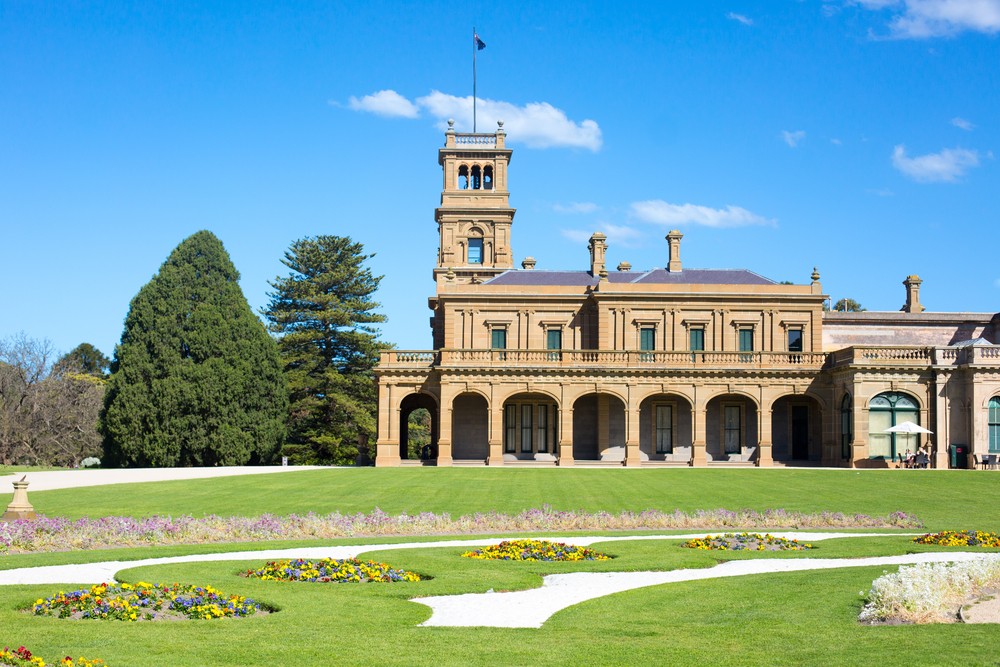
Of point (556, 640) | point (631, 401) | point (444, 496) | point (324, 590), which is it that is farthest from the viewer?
point (631, 401)

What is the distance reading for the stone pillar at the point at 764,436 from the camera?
5538cm

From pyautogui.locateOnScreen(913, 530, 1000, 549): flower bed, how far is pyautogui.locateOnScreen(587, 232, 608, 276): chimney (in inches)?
1673

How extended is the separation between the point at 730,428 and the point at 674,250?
11.2 m

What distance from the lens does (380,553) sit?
2019 cm

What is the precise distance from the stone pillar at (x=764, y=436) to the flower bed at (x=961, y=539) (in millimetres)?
32939

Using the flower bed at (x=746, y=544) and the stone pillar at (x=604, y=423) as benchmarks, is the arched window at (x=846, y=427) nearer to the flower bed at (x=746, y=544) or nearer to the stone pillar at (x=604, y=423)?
the stone pillar at (x=604, y=423)

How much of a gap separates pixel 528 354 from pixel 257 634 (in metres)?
44.3

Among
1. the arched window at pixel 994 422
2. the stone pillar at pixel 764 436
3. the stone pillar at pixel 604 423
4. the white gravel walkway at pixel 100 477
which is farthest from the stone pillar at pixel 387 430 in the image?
the arched window at pixel 994 422

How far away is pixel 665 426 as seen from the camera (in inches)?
2304

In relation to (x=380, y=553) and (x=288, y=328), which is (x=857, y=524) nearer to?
(x=380, y=553)

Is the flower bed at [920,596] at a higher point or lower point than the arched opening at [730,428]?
lower

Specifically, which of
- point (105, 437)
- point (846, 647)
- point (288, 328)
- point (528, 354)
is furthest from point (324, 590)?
point (288, 328)

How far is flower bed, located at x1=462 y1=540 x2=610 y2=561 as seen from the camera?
1981 cm

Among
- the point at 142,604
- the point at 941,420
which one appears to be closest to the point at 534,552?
the point at 142,604
